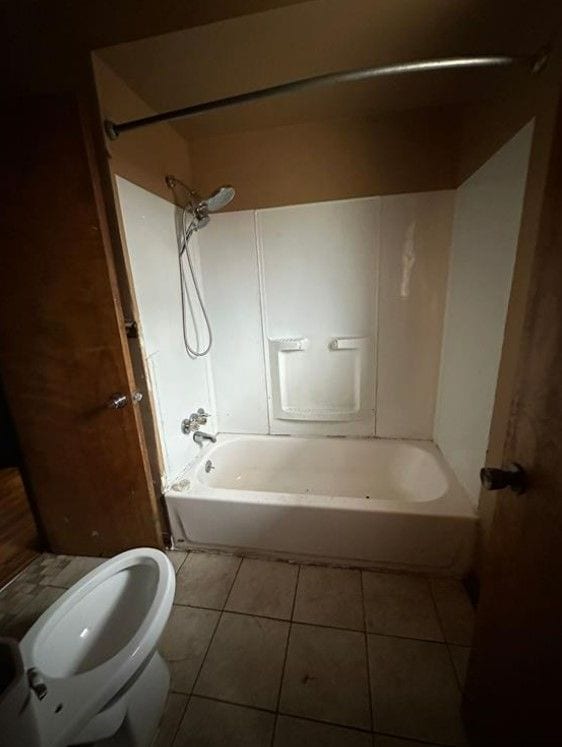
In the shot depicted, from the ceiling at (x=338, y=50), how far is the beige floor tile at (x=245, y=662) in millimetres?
2106

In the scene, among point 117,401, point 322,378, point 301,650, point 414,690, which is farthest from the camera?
point 322,378

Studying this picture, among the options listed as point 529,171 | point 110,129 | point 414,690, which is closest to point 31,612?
point 414,690

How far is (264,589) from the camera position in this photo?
125 centimetres

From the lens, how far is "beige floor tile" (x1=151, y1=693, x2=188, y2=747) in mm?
826

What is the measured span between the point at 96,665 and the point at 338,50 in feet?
7.10

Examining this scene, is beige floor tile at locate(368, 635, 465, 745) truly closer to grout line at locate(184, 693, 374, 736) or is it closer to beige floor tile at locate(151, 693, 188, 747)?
grout line at locate(184, 693, 374, 736)

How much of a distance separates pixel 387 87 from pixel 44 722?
2.25 m

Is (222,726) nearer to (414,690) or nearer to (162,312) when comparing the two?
(414,690)

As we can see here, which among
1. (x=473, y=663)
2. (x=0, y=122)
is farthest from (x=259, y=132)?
(x=473, y=663)

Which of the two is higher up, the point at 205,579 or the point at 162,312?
the point at 162,312

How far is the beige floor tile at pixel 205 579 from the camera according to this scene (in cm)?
122

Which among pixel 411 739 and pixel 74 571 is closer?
pixel 411 739

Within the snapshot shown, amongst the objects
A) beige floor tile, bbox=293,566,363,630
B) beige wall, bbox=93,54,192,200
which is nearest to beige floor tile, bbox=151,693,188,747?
beige floor tile, bbox=293,566,363,630

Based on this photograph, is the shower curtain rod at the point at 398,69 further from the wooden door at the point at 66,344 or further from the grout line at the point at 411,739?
the grout line at the point at 411,739
